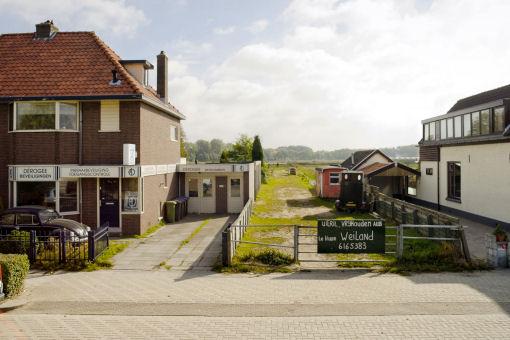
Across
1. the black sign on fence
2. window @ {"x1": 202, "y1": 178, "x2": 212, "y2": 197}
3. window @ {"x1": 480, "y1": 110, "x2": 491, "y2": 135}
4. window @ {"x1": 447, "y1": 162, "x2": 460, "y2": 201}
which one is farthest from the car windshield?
window @ {"x1": 447, "y1": 162, "x2": 460, "y2": 201}

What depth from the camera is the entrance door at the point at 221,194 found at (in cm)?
2255

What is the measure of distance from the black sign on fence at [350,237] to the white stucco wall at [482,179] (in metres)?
8.82

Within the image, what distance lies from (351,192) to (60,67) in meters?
16.7

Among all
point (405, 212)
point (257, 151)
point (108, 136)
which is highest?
point (257, 151)

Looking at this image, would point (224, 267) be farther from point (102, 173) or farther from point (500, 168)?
point (500, 168)

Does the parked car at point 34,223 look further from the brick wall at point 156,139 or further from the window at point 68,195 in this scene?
the brick wall at point 156,139

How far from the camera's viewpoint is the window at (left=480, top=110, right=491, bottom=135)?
60.0 feet

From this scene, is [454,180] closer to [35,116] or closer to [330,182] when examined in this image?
[330,182]

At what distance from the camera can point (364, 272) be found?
35.9 ft

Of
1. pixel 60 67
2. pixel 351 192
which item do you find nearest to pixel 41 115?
pixel 60 67

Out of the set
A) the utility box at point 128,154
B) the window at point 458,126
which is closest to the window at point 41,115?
the utility box at point 128,154

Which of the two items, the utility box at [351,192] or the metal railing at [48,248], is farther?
the utility box at [351,192]

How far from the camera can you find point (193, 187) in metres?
22.8

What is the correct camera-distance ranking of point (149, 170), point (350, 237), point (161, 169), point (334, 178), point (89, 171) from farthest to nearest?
point (334, 178)
point (161, 169)
point (149, 170)
point (89, 171)
point (350, 237)
